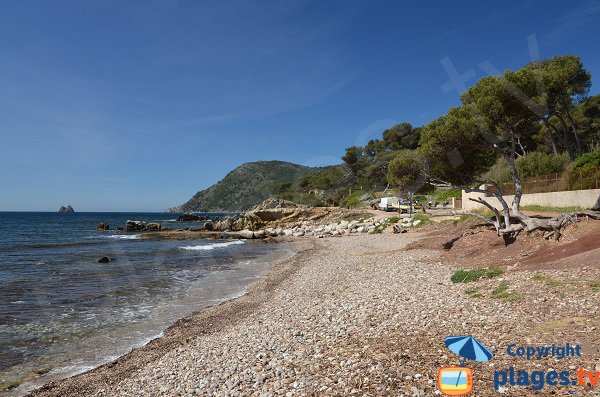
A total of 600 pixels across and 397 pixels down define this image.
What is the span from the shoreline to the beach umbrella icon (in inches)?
293

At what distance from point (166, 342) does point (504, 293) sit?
954cm

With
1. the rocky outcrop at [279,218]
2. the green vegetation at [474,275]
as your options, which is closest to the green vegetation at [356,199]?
the rocky outcrop at [279,218]

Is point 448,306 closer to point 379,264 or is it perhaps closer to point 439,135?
point 379,264

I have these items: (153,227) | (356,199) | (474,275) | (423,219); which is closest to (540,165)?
(423,219)

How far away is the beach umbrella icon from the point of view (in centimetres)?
617

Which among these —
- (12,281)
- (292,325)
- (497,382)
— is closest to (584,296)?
(497,382)

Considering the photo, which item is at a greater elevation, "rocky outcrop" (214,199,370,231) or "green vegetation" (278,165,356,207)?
"green vegetation" (278,165,356,207)

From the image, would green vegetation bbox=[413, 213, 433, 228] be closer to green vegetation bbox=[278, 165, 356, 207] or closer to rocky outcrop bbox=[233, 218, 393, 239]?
rocky outcrop bbox=[233, 218, 393, 239]

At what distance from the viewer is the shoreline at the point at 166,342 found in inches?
349

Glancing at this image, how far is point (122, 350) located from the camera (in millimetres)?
11258

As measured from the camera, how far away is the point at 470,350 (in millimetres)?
6344

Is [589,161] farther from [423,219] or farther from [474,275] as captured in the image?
[474,275]

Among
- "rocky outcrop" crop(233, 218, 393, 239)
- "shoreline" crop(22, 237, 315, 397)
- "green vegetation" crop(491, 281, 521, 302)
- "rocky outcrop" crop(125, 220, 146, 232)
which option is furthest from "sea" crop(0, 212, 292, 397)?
"rocky outcrop" crop(125, 220, 146, 232)

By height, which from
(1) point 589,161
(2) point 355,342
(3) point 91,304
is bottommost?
(3) point 91,304
